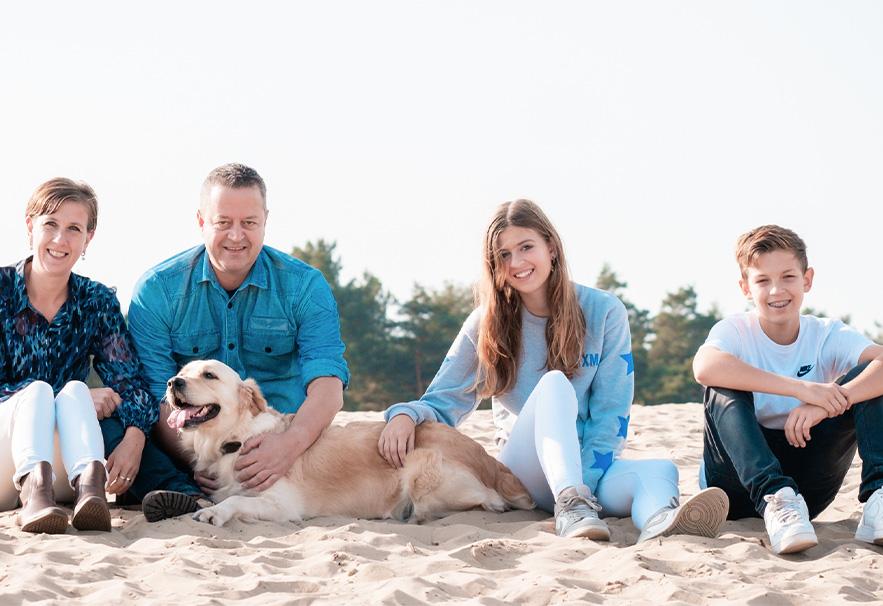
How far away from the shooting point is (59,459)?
4641 millimetres

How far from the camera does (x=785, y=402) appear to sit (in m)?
4.48

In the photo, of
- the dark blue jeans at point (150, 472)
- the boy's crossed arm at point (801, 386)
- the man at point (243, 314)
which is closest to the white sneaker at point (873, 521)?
the boy's crossed arm at point (801, 386)

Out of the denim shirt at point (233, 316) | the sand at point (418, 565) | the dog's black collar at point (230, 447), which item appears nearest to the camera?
the sand at point (418, 565)

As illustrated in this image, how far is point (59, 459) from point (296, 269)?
1.51 metres

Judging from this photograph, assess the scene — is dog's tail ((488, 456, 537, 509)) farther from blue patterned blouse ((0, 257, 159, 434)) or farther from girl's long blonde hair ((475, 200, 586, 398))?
blue patterned blouse ((0, 257, 159, 434))

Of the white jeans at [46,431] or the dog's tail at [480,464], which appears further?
the dog's tail at [480,464]

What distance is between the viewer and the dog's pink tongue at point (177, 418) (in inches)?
190

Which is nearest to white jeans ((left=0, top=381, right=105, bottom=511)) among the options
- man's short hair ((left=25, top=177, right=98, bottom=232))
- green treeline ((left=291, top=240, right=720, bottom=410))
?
man's short hair ((left=25, top=177, right=98, bottom=232))

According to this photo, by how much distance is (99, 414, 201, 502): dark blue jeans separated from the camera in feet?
15.9

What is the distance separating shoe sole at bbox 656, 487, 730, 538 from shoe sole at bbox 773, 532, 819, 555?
0.90ft

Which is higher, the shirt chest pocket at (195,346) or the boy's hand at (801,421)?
the shirt chest pocket at (195,346)

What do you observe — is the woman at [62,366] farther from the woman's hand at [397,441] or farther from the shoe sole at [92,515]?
the woman's hand at [397,441]

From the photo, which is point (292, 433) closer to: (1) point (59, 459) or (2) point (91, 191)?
(1) point (59, 459)

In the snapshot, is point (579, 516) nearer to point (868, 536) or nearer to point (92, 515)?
point (868, 536)
